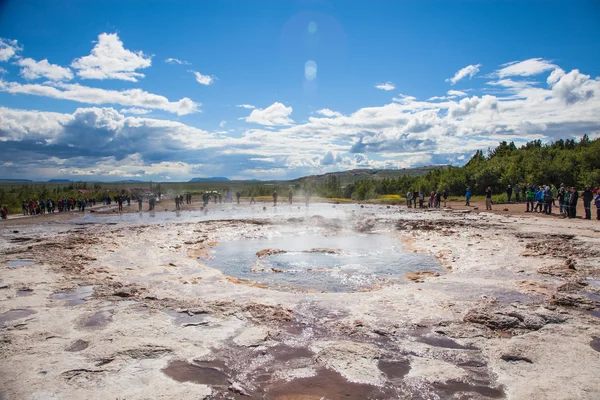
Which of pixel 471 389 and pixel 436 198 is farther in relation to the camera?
pixel 436 198

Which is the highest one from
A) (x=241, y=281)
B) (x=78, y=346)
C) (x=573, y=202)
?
(x=573, y=202)

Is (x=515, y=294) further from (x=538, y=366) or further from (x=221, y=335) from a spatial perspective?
(x=221, y=335)

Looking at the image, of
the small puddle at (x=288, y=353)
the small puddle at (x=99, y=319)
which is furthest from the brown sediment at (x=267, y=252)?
the small puddle at (x=288, y=353)

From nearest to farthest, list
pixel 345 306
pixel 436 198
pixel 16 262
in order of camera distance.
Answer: pixel 345 306, pixel 16 262, pixel 436 198

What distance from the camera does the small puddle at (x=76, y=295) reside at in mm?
7473

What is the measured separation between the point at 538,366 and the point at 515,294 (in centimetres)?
328

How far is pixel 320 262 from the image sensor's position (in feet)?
38.5

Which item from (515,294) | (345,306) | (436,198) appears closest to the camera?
(345,306)

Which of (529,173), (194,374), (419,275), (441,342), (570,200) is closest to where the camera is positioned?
(194,374)

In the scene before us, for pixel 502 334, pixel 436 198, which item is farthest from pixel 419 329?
pixel 436 198

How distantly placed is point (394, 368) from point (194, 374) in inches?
99.7

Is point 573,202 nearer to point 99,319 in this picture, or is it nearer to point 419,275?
point 419,275

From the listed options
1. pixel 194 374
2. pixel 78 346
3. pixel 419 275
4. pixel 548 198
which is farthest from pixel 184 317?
pixel 548 198

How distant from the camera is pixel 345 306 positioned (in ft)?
23.5
